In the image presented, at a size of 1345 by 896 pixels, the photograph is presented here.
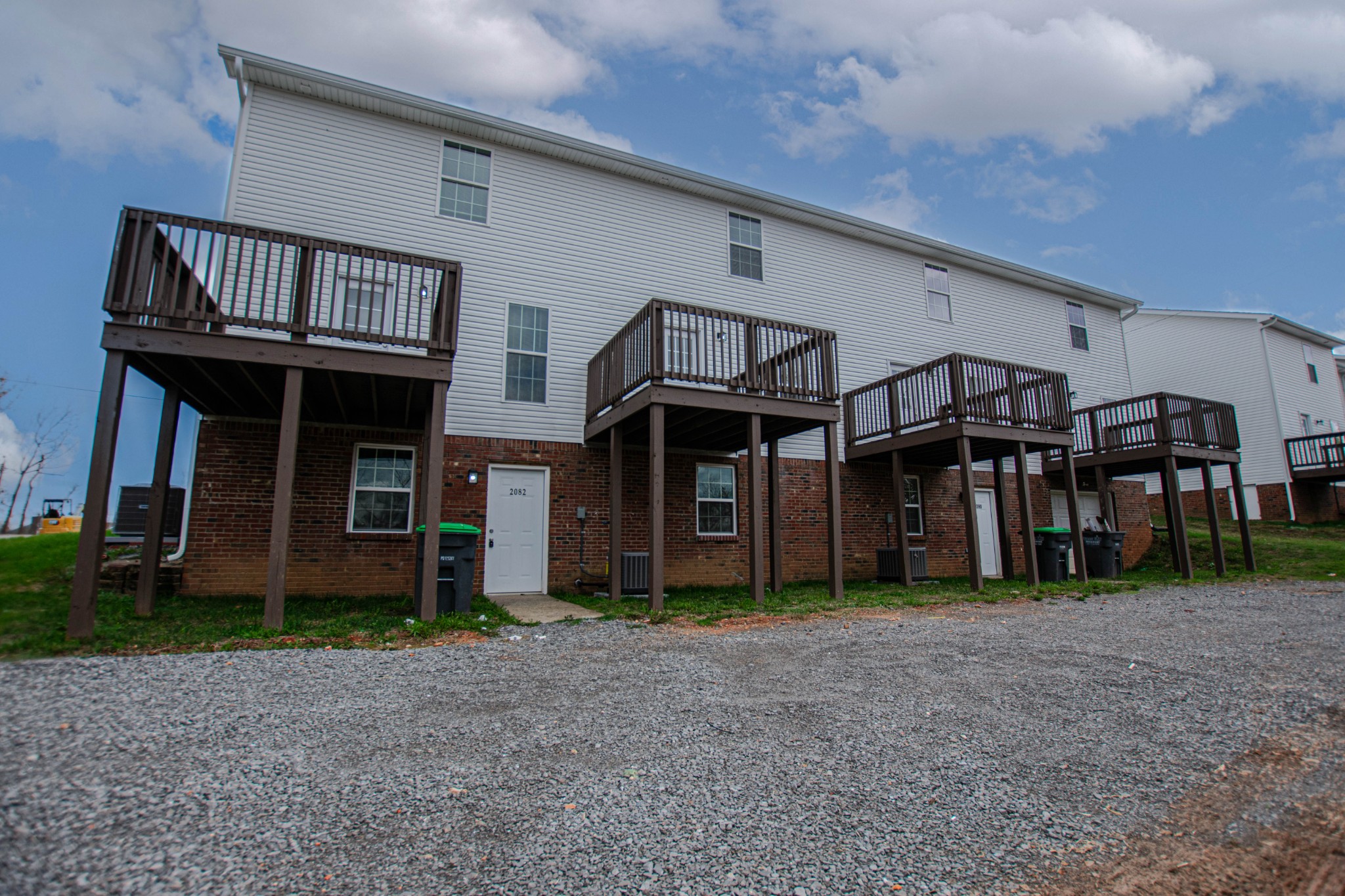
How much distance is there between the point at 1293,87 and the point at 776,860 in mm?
20928

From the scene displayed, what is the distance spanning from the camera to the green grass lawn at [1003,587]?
26.4 ft

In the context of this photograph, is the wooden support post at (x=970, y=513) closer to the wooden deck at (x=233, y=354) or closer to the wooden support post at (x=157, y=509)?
the wooden deck at (x=233, y=354)

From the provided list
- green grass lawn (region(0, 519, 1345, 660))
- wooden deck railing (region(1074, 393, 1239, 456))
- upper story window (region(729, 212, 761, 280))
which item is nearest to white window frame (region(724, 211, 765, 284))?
upper story window (region(729, 212, 761, 280))

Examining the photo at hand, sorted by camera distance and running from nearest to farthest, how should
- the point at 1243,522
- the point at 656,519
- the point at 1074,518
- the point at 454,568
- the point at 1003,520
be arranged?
the point at 454,568
the point at 656,519
the point at 1003,520
the point at 1074,518
the point at 1243,522

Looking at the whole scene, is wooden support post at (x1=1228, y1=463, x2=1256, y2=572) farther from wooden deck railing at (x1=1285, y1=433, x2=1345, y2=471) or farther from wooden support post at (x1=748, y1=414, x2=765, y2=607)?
wooden support post at (x1=748, y1=414, x2=765, y2=607)

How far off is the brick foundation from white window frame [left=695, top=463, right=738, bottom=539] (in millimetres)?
88

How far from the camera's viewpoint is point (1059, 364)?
16828 mm

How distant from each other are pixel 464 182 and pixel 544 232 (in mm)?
1567

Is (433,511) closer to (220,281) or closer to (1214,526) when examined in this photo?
(220,281)

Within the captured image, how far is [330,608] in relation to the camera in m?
7.69

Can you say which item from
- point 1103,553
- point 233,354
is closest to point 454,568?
point 233,354

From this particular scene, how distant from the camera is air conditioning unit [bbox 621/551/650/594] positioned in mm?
9945

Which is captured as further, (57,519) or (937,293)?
(57,519)

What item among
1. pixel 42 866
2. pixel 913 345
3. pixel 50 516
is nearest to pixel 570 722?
pixel 42 866
